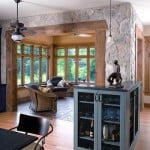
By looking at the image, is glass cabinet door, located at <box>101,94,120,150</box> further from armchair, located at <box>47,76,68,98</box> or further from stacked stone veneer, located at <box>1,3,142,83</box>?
armchair, located at <box>47,76,68,98</box>

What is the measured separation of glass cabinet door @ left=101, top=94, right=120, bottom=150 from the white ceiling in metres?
2.32

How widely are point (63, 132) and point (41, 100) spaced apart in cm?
233

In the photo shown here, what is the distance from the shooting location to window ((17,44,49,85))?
29.5 feet

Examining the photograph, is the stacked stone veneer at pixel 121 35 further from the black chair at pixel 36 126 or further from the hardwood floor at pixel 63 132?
the black chair at pixel 36 126

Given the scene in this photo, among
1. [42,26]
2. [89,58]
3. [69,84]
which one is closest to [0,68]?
[42,26]

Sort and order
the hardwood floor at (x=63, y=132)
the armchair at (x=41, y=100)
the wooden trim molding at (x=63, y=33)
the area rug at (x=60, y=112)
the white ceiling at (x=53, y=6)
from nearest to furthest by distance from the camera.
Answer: the hardwood floor at (x=63, y=132) → the white ceiling at (x=53, y=6) → the wooden trim molding at (x=63, y=33) → the area rug at (x=60, y=112) → the armchair at (x=41, y=100)

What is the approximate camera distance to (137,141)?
4324mm

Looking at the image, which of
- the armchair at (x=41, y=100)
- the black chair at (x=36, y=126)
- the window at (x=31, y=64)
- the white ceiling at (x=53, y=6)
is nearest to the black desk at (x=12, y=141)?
the black chair at (x=36, y=126)

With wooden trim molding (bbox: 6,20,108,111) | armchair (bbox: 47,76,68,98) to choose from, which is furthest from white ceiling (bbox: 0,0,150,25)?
armchair (bbox: 47,76,68,98)

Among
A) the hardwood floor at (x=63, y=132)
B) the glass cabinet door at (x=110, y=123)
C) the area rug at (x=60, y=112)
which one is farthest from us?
the area rug at (x=60, y=112)

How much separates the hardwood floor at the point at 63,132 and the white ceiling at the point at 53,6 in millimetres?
2817

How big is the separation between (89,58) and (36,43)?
251cm

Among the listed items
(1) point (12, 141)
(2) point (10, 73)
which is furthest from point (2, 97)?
(1) point (12, 141)

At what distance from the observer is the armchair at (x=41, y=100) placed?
6898 mm
